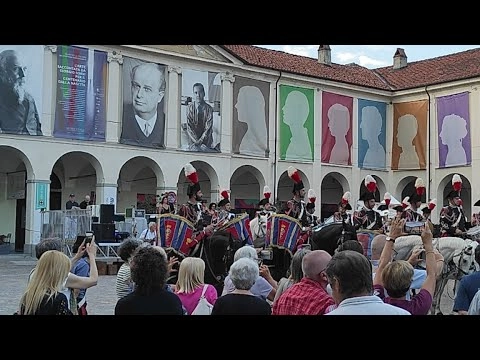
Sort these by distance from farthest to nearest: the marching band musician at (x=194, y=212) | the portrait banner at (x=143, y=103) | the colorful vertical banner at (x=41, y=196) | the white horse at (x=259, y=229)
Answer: the portrait banner at (x=143, y=103) < the colorful vertical banner at (x=41, y=196) < the white horse at (x=259, y=229) < the marching band musician at (x=194, y=212)

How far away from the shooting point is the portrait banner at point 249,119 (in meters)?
28.8

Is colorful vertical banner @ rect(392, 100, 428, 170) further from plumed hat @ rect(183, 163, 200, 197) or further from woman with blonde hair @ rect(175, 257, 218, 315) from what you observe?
woman with blonde hair @ rect(175, 257, 218, 315)

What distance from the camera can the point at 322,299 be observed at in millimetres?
3939

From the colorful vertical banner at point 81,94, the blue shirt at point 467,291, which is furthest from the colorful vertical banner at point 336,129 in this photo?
the blue shirt at point 467,291

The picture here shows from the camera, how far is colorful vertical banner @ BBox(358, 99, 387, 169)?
32844 millimetres

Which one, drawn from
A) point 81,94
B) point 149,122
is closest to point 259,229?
point 81,94

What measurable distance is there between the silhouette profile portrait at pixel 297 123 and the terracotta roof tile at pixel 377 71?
1365 millimetres

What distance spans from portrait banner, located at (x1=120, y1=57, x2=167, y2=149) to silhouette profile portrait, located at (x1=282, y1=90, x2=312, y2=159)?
255 inches

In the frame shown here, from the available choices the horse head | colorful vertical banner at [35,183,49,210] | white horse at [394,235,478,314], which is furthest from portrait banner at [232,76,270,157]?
the horse head

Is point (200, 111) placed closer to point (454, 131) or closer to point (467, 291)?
point (454, 131)

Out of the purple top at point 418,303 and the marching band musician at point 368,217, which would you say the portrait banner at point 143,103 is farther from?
the purple top at point 418,303

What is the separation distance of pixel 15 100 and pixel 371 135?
18.0m

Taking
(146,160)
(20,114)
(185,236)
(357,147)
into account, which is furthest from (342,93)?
(185,236)
